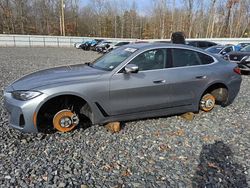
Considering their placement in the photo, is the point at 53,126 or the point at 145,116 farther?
the point at 145,116

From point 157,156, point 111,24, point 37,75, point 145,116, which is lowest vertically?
point 157,156

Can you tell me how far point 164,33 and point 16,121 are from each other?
176 feet

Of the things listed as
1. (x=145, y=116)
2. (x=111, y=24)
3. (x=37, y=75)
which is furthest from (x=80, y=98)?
(x=111, y=24)

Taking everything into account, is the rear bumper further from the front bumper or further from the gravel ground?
the front bumper

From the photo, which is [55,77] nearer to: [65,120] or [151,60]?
[65,120]

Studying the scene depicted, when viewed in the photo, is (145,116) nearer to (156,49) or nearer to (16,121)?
(156,49)

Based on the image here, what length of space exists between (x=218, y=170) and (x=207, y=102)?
2.29 metres

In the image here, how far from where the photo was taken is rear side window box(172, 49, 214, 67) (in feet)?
15.2

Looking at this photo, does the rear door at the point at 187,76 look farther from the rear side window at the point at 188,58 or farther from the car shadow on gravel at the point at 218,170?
the car shadow on gravel at the point at 218,170

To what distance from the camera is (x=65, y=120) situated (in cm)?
401

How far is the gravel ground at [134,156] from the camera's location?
114 inches

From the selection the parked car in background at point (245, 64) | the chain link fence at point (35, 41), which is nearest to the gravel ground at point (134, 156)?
the parked car in background at point (245, 64)

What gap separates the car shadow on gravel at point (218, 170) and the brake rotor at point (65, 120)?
7.17ft

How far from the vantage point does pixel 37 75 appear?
4234 millimetres
